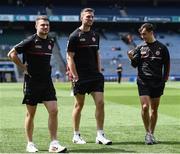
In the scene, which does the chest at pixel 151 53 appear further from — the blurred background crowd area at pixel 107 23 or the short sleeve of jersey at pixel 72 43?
the blurred background crowd area at pixel 107 23

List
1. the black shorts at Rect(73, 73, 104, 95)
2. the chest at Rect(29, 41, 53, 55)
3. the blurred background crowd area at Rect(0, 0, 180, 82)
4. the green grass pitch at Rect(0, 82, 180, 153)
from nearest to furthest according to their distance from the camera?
the chest at Rect(29, 41, 53, 55) → the green grass pitch at Rect(0, 82, 180, 153) → the black shorts at Rect(73, 73, 104, 95) → the blurred background crowd area at Rect(0, 0, 180, 82)

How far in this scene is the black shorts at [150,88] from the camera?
9.64 metres

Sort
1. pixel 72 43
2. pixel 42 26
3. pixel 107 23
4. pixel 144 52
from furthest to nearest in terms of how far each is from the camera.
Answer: pixel 107 23, pixel 144 52, pixel 72 43, pixel 42 26

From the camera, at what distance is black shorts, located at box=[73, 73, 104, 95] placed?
952 cm

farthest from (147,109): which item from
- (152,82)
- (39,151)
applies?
(39,151)

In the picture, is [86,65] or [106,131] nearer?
[86,65]

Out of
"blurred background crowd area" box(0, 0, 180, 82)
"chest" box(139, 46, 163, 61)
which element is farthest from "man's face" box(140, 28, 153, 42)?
"blurred background crowd area" box(0, 0, 180, 82)

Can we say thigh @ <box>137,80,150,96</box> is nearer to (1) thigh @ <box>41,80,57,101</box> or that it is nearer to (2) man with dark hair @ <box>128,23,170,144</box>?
(2) man with dark hair @ <box>128,23,170,144</box>

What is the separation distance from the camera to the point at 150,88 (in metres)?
9.68

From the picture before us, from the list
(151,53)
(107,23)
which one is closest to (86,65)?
(151,53)

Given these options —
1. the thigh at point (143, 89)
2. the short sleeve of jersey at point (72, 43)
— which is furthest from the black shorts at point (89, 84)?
the thigh at point (143, 89)

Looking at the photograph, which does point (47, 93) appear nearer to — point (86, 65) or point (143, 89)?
point (86, 65)

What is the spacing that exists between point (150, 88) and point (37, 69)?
2191 mm

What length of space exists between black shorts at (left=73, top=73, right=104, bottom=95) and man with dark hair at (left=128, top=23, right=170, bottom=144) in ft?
2.38
